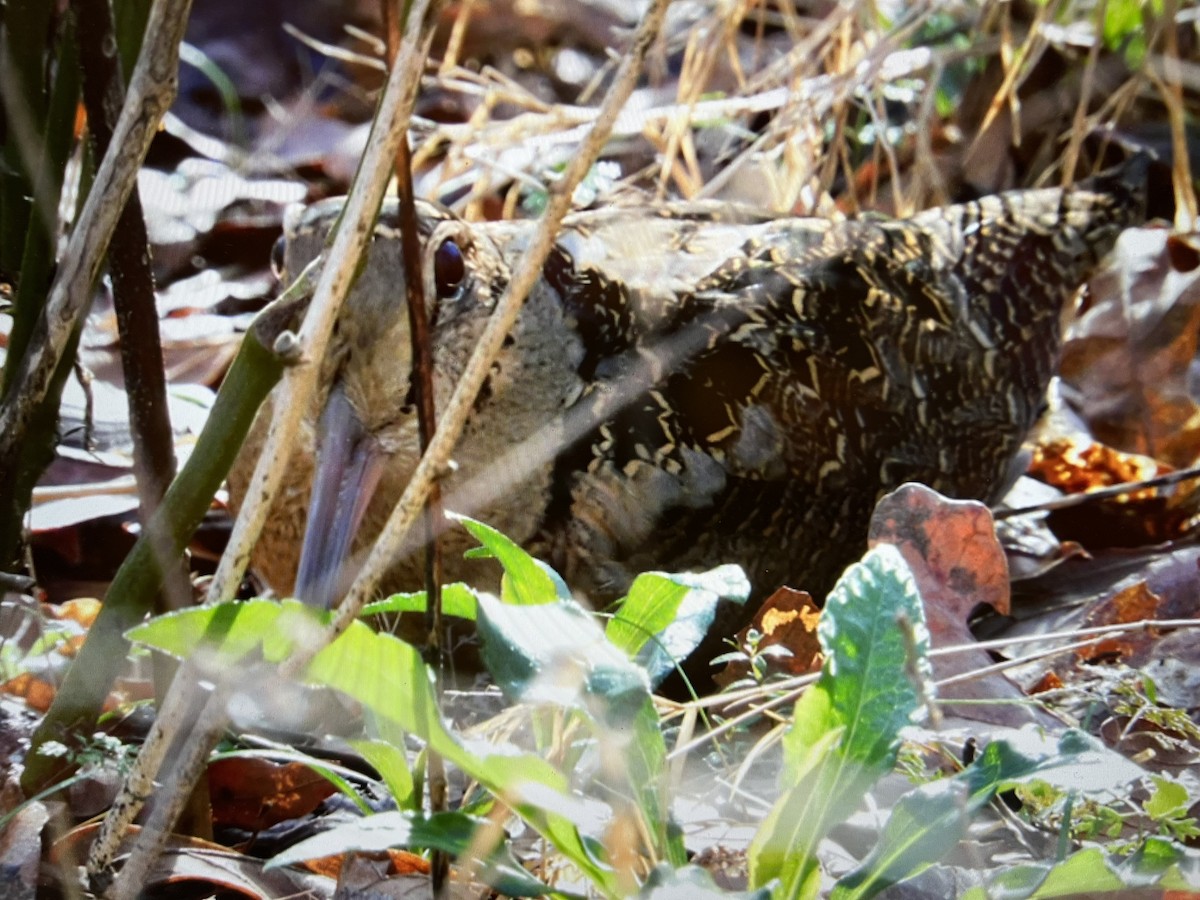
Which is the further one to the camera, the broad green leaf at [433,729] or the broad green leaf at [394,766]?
the broad green leaf at [394,766]

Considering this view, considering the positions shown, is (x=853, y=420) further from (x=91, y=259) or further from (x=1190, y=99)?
(x=1190, y=99)

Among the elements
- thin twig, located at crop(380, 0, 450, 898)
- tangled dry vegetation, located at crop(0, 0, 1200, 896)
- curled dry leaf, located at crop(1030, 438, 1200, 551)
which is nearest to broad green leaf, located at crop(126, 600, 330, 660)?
tangled dry vegetation, located at crop(0, 0, 1200, 896)

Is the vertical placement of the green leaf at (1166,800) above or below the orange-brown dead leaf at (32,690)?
above

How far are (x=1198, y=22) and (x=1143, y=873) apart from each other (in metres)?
3.56

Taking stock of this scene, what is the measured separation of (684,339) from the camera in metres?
2.71

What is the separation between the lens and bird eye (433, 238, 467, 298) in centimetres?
250

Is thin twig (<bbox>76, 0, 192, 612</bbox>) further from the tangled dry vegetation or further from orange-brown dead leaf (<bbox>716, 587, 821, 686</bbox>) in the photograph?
orange-brown dead leaf (<bbox>716, 587, 821, 686</bbox>)

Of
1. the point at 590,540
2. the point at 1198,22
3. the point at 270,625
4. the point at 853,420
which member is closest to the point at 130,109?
the point at 270,625

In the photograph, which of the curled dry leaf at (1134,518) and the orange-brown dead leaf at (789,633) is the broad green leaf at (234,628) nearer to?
the orange-brown dead leaf at (789,633)

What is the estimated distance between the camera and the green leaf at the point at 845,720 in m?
1.31

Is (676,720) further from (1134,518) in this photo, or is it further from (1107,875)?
(1134,518)

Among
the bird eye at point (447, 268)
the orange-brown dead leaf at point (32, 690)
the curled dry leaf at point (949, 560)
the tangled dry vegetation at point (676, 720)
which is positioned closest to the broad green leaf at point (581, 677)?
the tangled dry vegetation at point (676, 720)

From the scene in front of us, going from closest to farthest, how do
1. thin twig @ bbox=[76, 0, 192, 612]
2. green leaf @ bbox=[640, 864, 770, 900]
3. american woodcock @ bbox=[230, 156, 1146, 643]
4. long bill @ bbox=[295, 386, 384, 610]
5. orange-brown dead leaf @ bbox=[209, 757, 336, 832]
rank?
1. green leaf @ bbox=[640, 864, 770, 900]
2. thin twig @ bbox=[76, 0, 192, 612]
3. orange-brown dead leaf @ bbox=[209, 757, 336, 832]
4. long bill @ bbox=[295, 386, 384, 610]
5. american woodcock @ bbox=[230, 156, 1146, 643]

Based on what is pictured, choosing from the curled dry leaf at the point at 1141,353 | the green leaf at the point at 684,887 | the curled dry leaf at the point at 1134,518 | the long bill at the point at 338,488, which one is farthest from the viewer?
the curled dry leaf at the point at 1141,353
